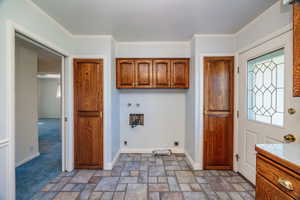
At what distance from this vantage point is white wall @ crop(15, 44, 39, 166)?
2.92m

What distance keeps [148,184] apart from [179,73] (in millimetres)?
2154

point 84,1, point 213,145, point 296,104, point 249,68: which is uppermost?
point 84,1

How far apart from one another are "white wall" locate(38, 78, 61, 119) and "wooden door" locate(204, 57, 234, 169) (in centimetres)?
978

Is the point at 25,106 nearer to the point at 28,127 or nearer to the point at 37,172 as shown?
the point at 28,127

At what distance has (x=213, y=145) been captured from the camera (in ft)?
8.70

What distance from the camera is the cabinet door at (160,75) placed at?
2977 millimetres

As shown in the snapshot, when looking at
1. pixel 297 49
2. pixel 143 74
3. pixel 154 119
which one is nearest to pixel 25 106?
pixel 143 74

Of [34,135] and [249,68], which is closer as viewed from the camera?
[249,68]

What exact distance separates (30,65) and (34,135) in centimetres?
162

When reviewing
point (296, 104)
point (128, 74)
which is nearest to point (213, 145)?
point (296, 104)

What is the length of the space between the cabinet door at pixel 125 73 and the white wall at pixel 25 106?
6.81 ft

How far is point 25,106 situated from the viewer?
3.08 m

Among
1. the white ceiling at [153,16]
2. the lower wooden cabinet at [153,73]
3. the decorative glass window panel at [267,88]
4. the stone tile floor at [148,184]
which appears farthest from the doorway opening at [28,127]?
the decorative glass window panel at [267,88]

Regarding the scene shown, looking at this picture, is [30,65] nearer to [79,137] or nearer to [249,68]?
[79,137]
